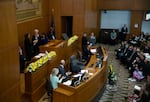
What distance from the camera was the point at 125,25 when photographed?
18.8 meters

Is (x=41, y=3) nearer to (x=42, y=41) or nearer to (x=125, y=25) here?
(x=42, y=41)

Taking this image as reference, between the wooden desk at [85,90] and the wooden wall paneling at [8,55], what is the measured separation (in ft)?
4.31

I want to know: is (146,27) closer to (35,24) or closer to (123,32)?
(123,32)

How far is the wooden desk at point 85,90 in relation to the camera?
22.9 feet

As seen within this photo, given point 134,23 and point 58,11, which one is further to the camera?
point 134,23

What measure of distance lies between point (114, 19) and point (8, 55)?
14.4 meters

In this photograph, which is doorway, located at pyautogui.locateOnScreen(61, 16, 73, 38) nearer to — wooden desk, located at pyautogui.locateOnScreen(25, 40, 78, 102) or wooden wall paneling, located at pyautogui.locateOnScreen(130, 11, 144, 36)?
wooden desk, located at pyautogui.locateOnScreen(25, 40, 78, 102)

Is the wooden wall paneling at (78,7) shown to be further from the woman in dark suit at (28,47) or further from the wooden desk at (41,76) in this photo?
the woman in dark suit at (28,47)

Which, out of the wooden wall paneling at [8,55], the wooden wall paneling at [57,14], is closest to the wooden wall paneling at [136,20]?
the wooden wall paneling at [57,14]

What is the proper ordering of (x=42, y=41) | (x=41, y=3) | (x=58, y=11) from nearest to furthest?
(x=42, y=41) < (x=41, y=3) < (x=58, y=11)

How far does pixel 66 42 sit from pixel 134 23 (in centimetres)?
819

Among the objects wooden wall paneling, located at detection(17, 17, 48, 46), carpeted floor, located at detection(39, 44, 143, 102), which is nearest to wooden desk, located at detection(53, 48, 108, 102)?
carpeted floor, located at detection(39, 44, 143, 102)

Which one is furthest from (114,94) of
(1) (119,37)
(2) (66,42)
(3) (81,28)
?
(1) (119,37)

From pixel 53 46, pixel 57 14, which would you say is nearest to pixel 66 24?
pixel 57 14
